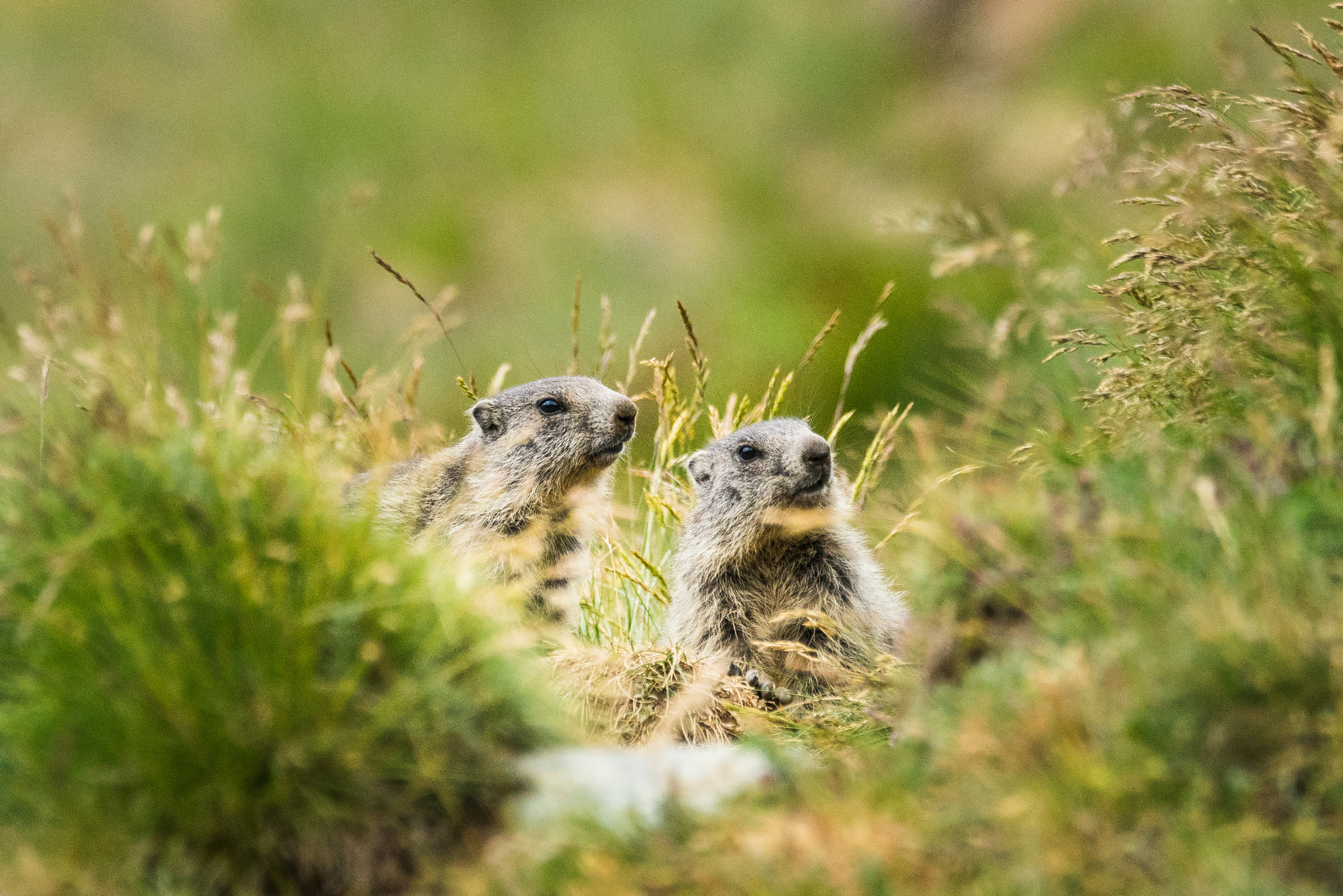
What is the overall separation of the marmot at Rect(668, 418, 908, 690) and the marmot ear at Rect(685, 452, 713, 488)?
23cm

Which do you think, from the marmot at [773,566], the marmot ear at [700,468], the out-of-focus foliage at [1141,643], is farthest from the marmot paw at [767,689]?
the marmot ear at [700,468]

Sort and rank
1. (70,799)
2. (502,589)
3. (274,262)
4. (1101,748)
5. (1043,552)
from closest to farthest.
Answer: (1101,748)
(70,799)
(1043,552)
(502,589)
(274,262)

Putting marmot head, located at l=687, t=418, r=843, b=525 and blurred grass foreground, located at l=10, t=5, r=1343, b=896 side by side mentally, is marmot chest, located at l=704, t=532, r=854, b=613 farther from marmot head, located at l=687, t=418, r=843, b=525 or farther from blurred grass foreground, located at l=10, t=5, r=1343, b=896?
blurred grass foreground, located at l=10, t=5, r=1343, b=896

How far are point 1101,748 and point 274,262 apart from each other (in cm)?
1237

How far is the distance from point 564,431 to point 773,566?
55.0 inches

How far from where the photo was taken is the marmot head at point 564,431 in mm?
6430

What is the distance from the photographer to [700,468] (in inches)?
248

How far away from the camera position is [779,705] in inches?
204

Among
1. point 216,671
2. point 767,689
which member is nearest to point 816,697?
point 767,689

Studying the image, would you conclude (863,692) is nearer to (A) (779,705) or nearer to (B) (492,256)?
(A) (779,705)

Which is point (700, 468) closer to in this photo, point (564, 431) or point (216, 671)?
point (564, 431)

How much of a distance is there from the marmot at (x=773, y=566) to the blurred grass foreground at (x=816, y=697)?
1.24 metres

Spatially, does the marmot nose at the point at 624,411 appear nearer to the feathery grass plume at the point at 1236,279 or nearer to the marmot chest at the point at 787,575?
the marmot chest at the point at 787,575

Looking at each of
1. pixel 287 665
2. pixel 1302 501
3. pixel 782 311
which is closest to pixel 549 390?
pixel 287 665
